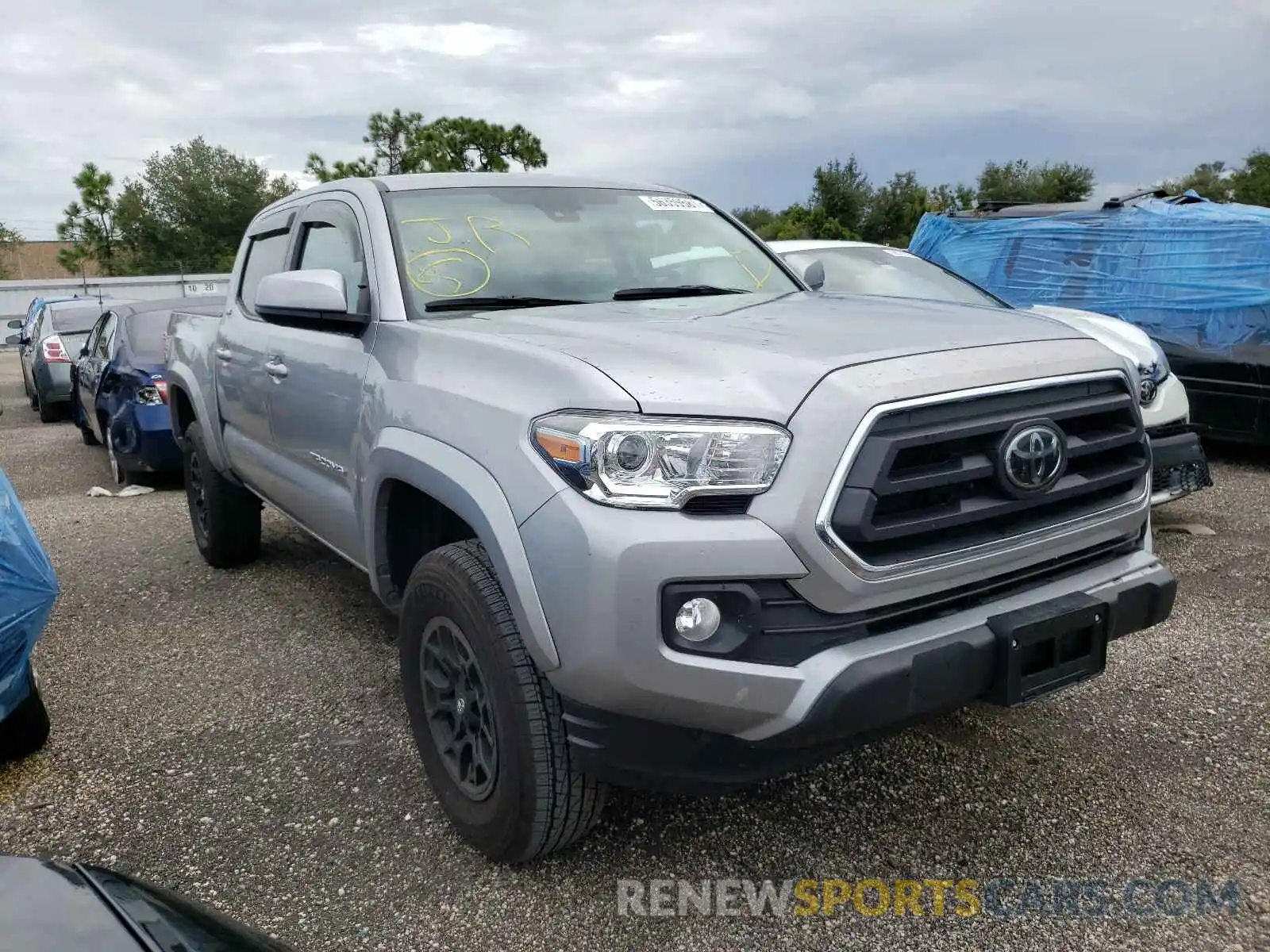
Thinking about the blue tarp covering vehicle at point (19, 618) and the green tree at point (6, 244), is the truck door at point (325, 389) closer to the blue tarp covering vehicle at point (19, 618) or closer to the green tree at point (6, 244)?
the blue tarp covering vehicle at point (19, 618)

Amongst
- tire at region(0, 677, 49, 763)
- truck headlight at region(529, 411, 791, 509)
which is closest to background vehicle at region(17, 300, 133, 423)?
tire at region(0, 677, 49, 763)

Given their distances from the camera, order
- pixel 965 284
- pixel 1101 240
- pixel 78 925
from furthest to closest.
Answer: pixel 1101 240 < pixel 965 284 < pixel 78 925

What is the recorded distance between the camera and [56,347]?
12344 mm

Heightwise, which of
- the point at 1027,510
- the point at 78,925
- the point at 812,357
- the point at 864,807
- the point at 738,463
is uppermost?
the point at 812,357

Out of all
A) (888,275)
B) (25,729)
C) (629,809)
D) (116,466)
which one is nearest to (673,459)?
(629,809)

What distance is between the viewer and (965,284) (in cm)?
644

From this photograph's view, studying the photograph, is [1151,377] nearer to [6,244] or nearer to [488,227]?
[488,227]

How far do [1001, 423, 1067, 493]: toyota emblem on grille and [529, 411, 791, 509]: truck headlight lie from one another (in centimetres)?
53

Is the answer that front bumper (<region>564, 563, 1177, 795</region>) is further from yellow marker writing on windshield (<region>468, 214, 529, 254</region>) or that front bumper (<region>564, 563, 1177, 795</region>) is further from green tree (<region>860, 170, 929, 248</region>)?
green tree (<region>860, 170, 929, 248</region>)

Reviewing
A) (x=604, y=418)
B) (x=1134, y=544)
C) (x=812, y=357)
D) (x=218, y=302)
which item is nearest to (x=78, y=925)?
(x=604, y=418)

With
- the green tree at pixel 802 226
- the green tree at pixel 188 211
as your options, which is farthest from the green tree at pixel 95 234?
the green tree at pixel 802 226

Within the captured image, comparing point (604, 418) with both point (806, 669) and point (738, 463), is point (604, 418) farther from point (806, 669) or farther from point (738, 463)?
point (806, 669)

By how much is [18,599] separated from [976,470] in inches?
107

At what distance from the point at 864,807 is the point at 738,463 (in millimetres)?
1297
